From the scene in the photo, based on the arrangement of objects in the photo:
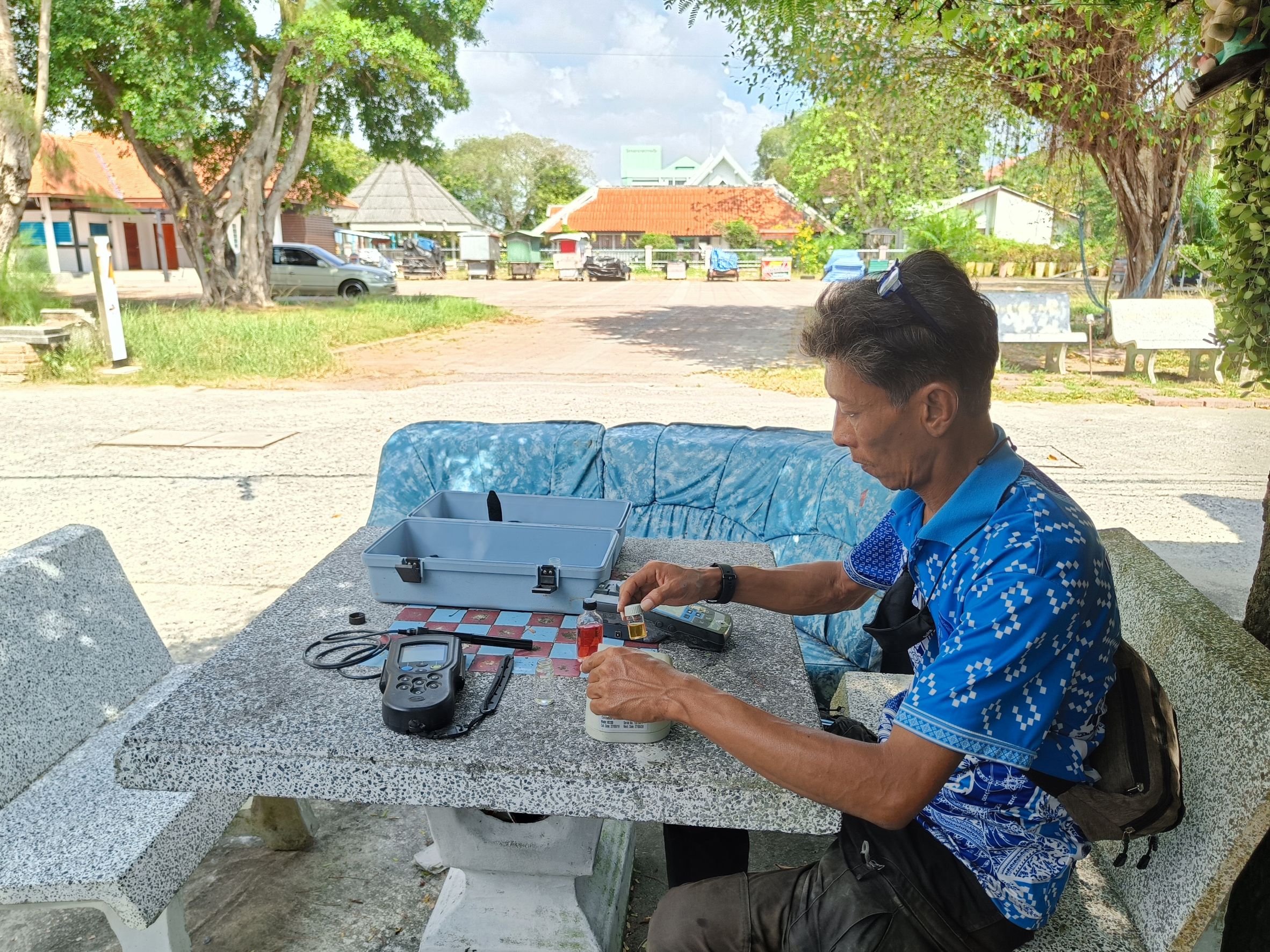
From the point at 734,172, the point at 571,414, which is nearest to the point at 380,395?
the point at 571,414

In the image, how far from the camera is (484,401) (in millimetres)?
10344

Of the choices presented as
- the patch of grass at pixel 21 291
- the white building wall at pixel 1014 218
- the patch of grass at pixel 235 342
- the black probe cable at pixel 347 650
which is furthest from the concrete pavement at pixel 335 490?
the white building wall at pixel 1014 218

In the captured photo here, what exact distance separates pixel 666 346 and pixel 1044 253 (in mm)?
30296

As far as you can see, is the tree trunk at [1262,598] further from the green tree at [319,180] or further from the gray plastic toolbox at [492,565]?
the green tree at [319,180]

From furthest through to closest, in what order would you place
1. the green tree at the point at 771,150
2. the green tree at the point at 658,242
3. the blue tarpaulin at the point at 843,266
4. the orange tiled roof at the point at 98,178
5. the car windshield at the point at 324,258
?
the green tree at the point at 771,150 → the green tree at the point at 658,242 → the orange tiled roof at the point at 98,178 → the blue tarpaulin at the point at 843,266 → the car windshield at the point at 324,258

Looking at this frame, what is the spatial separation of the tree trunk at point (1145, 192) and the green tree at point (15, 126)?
46.8ft

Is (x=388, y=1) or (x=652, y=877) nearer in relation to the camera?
(x=652, y=877)

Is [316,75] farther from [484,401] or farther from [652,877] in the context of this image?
[652,877]

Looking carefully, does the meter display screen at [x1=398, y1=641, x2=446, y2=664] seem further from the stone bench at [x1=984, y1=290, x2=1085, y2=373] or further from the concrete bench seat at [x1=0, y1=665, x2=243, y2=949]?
the stone bench at [x1=984, y1=290, x2=1085, y2=373]

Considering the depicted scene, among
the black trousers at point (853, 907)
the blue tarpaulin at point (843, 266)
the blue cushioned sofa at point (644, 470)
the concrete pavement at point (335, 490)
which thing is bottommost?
the concrete pavement at point (335, 490)

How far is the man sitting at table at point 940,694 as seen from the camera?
148 centimetres

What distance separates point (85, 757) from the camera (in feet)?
8.47

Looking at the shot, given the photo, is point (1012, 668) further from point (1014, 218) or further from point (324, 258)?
point (1014, 218)

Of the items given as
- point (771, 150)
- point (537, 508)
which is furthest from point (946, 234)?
point (771, 150)
